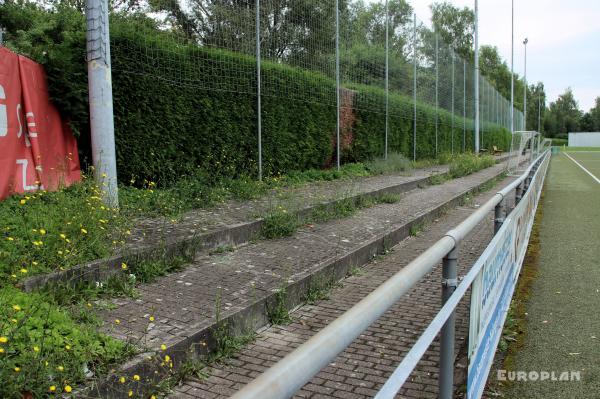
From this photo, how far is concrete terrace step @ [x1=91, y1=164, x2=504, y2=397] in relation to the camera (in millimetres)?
3398

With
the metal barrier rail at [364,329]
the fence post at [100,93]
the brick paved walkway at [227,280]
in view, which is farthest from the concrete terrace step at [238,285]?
the metal barrier rail at [364,329]

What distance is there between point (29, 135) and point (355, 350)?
14.6ft

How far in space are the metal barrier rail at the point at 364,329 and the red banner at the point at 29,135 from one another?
4.73 metres

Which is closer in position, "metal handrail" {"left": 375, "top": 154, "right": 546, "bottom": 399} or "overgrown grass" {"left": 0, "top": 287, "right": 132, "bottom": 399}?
"metal handrail" {"left": 375, "top": 154, "right": 546, "bottom": 399}

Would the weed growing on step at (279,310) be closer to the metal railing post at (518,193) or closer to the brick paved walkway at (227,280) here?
the brick paved walkway at (227,280)

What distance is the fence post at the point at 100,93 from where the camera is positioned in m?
5.80

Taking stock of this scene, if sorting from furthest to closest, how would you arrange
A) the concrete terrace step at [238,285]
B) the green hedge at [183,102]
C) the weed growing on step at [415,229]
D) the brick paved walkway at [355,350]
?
the weed growing on step at [415,229] → the green hedge at [183,102] → the concrete terrace step at [238,285] → the brick paved walkway at [355,350]

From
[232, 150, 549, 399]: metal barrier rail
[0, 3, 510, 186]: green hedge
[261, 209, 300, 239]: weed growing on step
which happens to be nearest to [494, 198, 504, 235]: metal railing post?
[232, 150, 549, 399]: metal barrier rail

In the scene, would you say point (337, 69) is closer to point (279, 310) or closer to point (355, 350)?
point (279, 310)

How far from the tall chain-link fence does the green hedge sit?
28 mm

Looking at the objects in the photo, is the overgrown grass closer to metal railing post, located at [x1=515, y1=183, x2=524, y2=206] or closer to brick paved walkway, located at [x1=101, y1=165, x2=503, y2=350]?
brick paved walkway, located at [x1=101, y1=165, x2=503, y2=350]

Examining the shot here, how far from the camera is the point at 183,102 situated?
820cm

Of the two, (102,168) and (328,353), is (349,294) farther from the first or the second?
(328,353)

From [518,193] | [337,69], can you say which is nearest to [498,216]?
[518,193]
